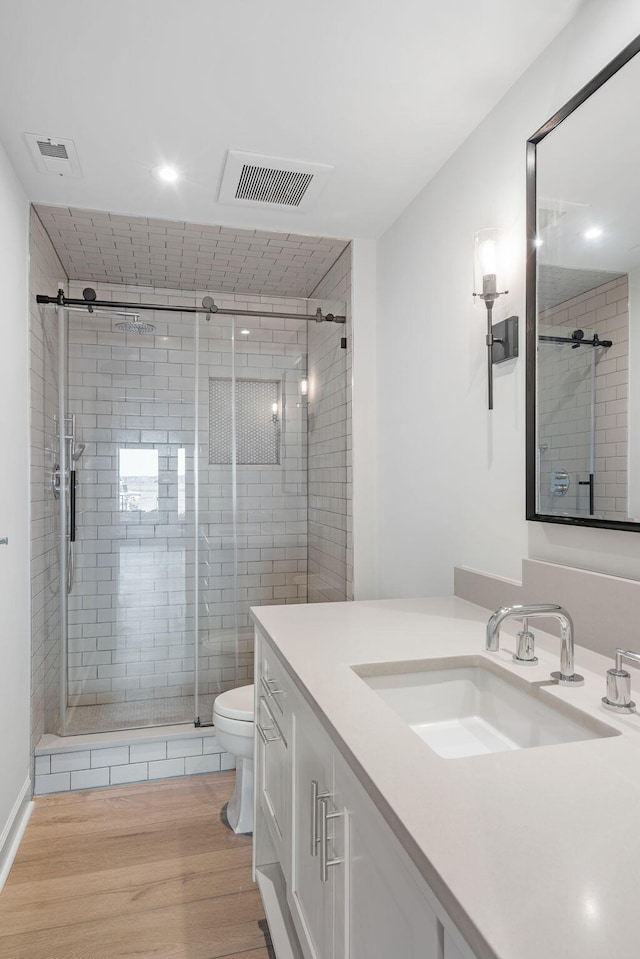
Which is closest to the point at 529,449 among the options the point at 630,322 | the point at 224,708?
the point at 630,322

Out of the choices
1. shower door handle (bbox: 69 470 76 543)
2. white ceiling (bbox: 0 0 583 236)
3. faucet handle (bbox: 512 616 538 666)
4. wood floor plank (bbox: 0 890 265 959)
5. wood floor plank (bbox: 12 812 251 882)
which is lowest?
wood floor plank (bbox: 12 812 251 882)

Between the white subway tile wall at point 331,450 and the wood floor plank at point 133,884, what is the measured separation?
1.10 m

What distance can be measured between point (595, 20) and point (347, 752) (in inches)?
68.3

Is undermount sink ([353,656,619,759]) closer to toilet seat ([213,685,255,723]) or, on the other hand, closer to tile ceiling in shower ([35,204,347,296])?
toilet seat ([213,685,255,723])

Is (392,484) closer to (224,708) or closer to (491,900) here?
(224,708)

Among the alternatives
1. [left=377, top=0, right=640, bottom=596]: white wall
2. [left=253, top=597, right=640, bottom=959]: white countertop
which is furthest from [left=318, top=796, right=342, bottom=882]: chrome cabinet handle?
[left=377, top=0, right=640, bottom=596]: white wall

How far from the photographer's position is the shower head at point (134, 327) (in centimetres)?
291

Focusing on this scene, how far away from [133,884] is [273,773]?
0.81m

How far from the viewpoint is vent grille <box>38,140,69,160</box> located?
6.75ft

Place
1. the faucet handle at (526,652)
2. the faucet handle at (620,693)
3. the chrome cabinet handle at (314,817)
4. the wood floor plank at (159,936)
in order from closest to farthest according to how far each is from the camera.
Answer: the faucet handle at (620,693)
the chrome cabinet handle at (314,817)
the faucet handle at (526,652)
the wood floor plank at (159,936)

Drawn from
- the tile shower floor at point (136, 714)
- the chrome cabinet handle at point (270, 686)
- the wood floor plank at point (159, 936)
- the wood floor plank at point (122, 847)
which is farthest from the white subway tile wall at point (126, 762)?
the chrome cabinet handle at point (270, 686)

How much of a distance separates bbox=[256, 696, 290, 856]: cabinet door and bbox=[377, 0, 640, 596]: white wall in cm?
81

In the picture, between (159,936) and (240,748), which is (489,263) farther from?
(159,936)

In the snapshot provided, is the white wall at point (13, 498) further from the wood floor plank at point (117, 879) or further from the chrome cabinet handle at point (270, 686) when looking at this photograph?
the chrome cabinet handle at point (270, 686)
